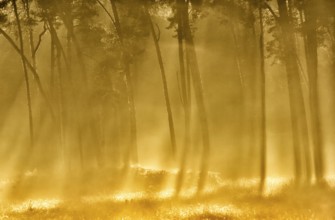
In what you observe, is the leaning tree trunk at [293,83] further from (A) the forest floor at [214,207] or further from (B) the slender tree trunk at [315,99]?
(A) the forest floor at [214,207]

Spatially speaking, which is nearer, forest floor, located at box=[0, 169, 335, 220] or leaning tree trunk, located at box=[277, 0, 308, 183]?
forest floor, located at box=[0, 169, 335, 220]

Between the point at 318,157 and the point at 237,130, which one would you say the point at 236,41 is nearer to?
the point at 237,130

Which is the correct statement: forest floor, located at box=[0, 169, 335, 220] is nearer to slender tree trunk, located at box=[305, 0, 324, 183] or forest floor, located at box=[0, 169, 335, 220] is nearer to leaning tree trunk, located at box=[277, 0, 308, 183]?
slender tree trunk, located at box=[305, 0, 324, 183]

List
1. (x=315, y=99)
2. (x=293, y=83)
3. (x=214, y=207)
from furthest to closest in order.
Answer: (x=293, y=83), (x=315, y=99), (x=214, y=207)

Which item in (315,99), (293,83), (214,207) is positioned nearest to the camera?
(214,207)

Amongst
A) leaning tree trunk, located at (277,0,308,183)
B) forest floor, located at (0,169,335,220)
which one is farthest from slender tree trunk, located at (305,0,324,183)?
forest floor, located at (0,169,335,220)

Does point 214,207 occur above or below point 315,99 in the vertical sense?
below

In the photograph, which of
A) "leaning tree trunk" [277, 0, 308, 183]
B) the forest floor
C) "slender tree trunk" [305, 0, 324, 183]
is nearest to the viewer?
the forest floor

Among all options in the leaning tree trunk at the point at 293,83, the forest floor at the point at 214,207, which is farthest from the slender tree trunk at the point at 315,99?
the forest floor at the point at 214,207

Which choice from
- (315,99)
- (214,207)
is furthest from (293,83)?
(214,207)

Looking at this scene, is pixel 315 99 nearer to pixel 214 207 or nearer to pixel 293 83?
pixel 293 83

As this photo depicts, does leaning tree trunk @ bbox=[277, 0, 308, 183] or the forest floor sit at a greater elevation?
leaning tree trunk @ bbox=[277, 0, 308, 183]

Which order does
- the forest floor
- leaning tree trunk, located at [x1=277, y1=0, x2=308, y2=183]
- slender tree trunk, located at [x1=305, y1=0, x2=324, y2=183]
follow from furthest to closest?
leaning tree trunk, located at [x1=277, y1=0, x2=308, y2=183] → slender tree trunk, located at [x1=305, y1=0, x2=324, y2=183] → the forest floor

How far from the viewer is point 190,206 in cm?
1393
